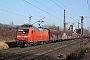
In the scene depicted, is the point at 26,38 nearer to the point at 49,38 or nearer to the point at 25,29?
the point at 25,29

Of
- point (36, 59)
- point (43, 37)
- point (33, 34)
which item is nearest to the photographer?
point (36, 59)

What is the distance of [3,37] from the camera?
127 feet

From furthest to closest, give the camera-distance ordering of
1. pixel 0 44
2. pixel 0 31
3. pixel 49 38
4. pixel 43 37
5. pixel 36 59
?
pixel 49 38 → pixel 0 31 → pixel 43 37 → pixel 0 44 → pixel 36 59

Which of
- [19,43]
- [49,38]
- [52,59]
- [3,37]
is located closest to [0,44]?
[19,43]

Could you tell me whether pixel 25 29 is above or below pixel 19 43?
above

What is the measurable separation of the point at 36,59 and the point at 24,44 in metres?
14.0

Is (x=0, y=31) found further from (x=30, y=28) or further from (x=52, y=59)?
(x=52, y=59)

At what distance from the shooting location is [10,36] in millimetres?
41094

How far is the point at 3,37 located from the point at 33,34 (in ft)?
33.4

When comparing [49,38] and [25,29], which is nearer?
[25,29]

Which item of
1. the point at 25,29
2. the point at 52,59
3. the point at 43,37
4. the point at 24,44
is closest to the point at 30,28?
the point at 25,29

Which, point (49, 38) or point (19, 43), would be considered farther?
point (49, 38)

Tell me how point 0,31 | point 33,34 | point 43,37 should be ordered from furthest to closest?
point 0,31 → point 43,37 → point 33,34

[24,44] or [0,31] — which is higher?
[0,31]
